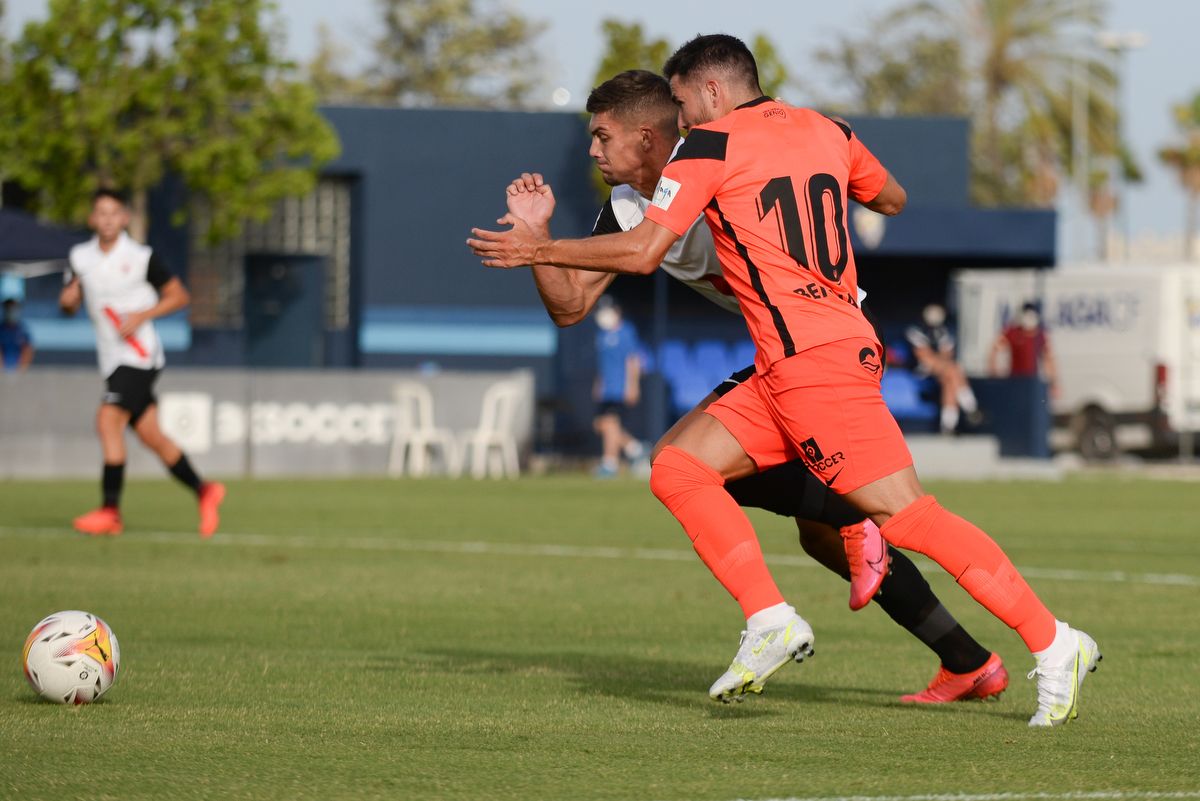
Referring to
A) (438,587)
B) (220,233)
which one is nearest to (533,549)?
(438,587)

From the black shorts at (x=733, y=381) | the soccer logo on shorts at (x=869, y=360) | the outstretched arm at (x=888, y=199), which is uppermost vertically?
the outstretched arm at (x=888, y=199)

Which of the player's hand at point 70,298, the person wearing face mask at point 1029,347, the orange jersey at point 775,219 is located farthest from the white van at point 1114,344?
the orange jersey at point 775,219

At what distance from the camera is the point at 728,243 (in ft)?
19.7

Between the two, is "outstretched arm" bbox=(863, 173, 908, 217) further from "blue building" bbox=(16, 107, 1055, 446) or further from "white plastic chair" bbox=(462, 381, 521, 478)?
"blue building" bbox=(16, 107, 1055, 446)

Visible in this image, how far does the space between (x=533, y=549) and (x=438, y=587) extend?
2.81m

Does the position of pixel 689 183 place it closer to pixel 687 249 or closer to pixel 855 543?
pixel 687 249

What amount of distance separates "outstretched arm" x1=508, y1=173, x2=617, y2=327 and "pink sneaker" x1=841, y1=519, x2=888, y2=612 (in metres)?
1.13

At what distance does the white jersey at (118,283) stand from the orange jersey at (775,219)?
8.38 metres

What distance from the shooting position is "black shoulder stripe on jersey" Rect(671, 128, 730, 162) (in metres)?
5.90

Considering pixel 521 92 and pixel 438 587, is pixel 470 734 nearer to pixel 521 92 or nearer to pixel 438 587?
pixel 438 587

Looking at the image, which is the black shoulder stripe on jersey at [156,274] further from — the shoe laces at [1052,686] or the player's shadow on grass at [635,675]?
the shoe laces at [1052,686]

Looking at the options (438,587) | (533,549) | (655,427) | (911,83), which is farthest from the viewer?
(911,83)

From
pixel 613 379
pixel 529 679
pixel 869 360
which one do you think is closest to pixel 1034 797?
pixel 869 360

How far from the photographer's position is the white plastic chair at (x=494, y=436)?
85.6ft
